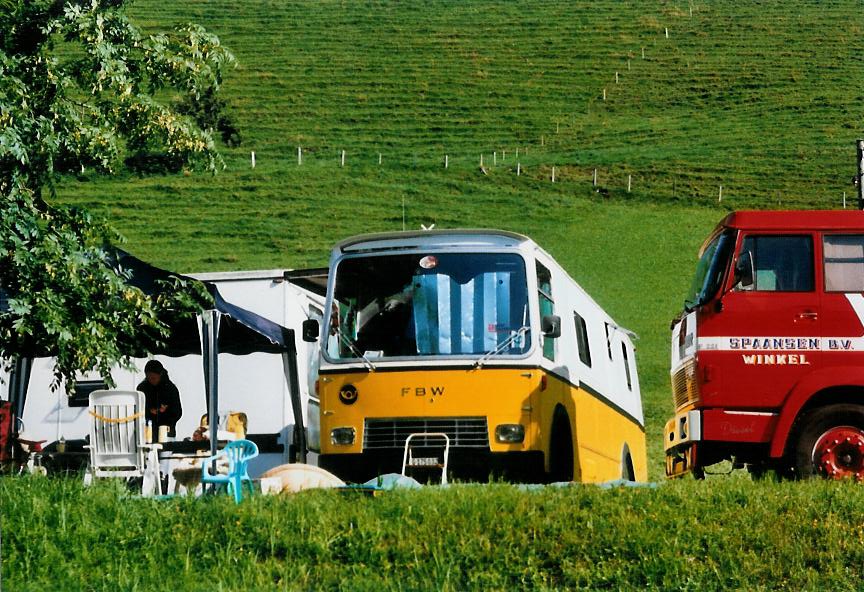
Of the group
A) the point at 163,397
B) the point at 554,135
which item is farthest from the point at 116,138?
the point at 554,135

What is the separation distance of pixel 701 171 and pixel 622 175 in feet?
14.7

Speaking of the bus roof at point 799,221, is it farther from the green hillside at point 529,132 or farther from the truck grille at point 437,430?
the green hillside at point 529,132

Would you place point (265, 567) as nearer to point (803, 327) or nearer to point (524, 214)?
→ point (803, 327)

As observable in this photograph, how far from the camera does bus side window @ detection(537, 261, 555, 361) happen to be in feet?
49.9

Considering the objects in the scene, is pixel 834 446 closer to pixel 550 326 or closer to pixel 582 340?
pixel 550 326

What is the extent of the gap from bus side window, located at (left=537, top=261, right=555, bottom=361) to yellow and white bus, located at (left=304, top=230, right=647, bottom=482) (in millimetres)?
22

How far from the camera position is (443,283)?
15086 mm

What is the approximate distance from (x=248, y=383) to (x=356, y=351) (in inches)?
222

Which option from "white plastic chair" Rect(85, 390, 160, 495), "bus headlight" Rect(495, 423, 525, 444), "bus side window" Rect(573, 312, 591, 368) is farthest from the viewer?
"bus side window" Rect(573, 312, 591, 368)

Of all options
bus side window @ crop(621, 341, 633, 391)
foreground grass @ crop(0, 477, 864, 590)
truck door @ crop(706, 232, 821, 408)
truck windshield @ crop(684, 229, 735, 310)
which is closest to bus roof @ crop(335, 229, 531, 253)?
truck windshield @ crop(684, 229, 735, 310)

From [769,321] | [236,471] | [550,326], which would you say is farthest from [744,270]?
[236,471]

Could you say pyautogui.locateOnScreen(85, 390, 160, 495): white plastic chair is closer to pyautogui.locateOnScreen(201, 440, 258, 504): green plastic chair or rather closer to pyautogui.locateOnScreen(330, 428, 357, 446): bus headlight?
pyautogui.locateOnScreen(330, 428, 357, 446): bus headlight

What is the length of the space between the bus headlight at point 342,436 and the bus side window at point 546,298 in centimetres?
215

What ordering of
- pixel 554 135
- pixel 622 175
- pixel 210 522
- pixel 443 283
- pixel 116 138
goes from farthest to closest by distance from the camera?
pixel 554 135
pixel 622 175
pixel 116 138
pixel 443 283
pixel 210 522
